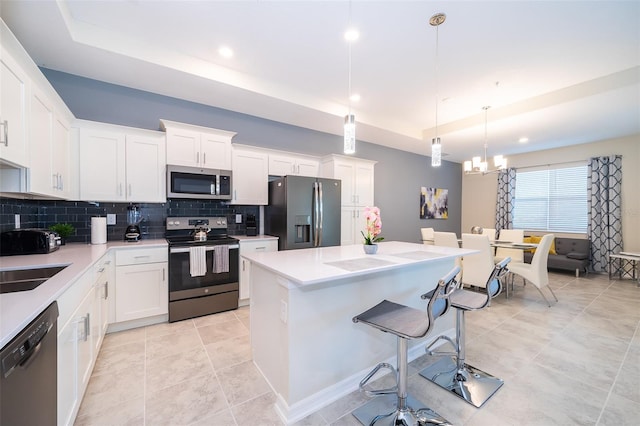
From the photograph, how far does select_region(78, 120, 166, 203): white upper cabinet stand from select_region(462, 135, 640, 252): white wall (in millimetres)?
7590

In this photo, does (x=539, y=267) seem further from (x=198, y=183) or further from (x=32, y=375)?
(x=32, y=375)

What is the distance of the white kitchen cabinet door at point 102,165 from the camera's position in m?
2.77

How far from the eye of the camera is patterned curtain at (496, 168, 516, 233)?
6562 millimetres

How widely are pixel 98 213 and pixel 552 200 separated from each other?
28.2 feet

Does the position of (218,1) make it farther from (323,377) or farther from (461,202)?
(461,202)

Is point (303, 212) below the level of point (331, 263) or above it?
above

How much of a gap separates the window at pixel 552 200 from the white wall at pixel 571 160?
29 centimetres

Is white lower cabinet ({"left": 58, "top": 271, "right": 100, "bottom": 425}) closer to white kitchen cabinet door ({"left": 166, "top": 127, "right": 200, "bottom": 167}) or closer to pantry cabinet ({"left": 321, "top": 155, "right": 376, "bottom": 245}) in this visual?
white kitchen cabinet door ({"left": 166, "top": 127, "right": 200, "bottom": 167})

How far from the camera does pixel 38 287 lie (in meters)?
1.33

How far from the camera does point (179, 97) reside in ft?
11.4

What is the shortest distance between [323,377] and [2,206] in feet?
9.59

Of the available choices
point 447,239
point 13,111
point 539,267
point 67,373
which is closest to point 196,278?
point 67,373

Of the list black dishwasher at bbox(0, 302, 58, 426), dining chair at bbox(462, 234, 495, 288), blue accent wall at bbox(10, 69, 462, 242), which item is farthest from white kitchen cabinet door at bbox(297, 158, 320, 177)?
black dishwasher at bbox(0, 302, 58, 426)

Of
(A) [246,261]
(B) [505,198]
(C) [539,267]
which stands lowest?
(C) [539,267]
